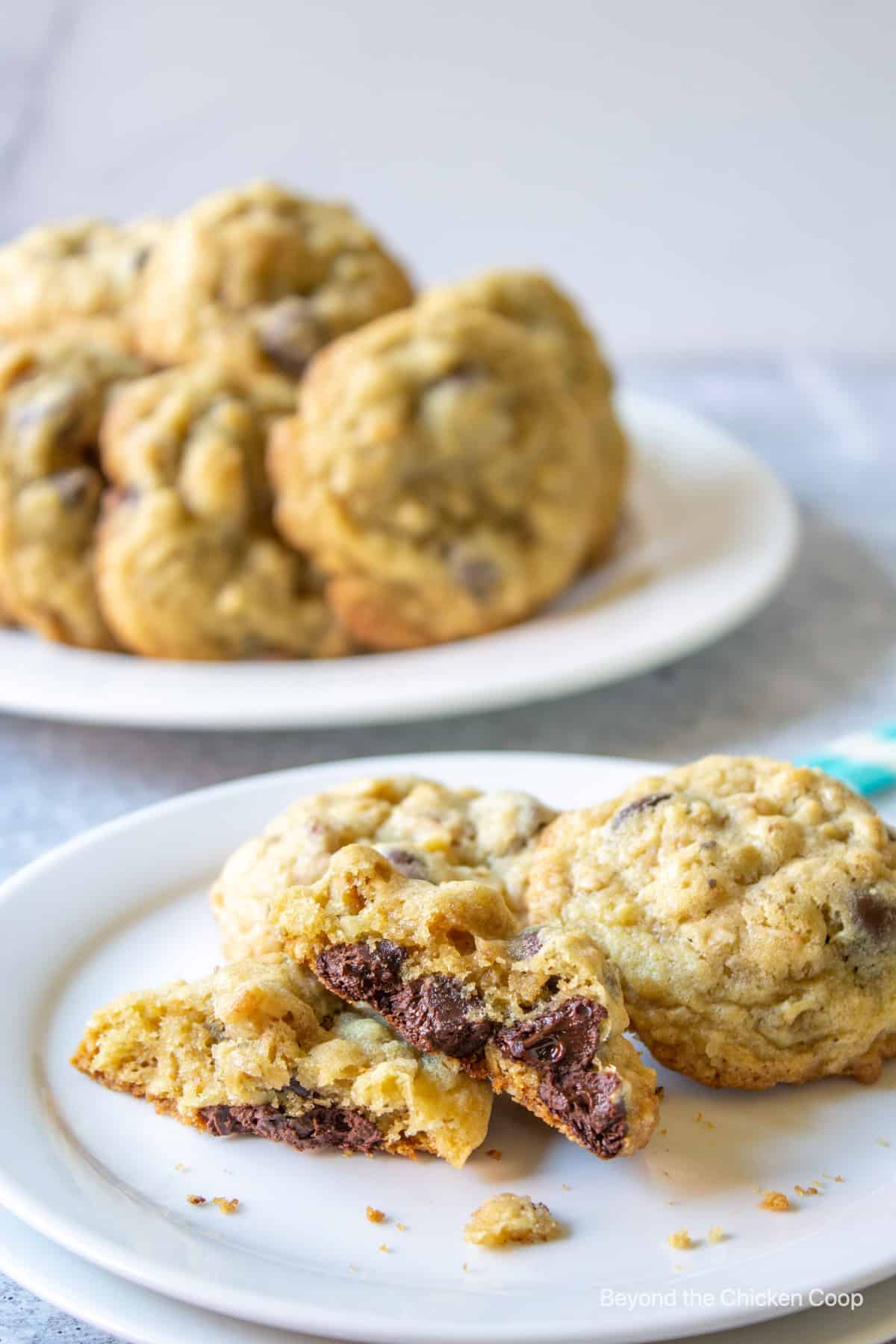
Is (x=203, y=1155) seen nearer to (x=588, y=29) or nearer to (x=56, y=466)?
(x=56, y=466)

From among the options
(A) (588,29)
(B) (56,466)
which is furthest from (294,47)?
(B) (56,466)

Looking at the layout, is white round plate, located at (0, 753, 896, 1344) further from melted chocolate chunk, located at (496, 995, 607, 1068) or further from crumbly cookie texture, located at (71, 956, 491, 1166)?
melted chocolate chunk, located at (496, 995, 607, 1068)

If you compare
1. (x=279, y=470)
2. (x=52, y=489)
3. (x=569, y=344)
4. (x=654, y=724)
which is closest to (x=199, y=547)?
(x=279, y=470)

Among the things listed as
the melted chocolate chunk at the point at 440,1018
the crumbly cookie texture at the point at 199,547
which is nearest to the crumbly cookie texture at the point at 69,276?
the crumbly cookie texture at the point at 199,547

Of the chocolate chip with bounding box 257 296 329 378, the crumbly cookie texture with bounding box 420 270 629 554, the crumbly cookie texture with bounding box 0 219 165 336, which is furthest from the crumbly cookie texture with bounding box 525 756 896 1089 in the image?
the crumbly cookie texture with bounding box 0 219 165 336

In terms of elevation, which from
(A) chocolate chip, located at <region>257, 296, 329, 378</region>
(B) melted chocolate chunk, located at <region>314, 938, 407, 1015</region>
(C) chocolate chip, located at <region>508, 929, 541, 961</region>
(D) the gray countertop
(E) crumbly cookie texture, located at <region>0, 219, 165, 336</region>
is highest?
(E) crumbly cookie texture, located at <region>0, 219, 165, 336</region>

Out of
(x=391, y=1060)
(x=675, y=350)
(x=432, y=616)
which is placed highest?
(x=391, y=1060)

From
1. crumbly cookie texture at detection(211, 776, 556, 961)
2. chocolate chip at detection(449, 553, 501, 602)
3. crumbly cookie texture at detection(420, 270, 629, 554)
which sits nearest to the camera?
crumbly cookie texture at detection(211, 776, 556, 961)
